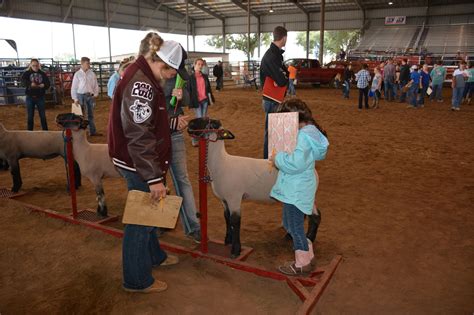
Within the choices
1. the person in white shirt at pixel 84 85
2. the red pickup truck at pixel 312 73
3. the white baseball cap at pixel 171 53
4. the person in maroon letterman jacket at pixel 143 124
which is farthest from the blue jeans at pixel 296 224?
the red pickup truck at pixel 312 73

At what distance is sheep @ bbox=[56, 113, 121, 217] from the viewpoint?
4.61 m

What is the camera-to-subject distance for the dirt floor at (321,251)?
9.46 feet

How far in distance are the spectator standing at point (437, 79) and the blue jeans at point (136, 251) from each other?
54.6 feet

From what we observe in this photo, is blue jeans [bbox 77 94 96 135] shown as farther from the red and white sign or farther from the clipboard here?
the red and white sign

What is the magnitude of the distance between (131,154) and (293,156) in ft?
3.99

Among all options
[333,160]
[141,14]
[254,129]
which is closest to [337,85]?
[254,129]

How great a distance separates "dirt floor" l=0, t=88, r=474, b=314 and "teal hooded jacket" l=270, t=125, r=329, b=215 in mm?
759

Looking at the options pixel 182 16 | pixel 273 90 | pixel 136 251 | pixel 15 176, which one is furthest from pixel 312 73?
pixel 136 251

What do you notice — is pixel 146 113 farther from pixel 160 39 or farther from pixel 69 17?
pixel 69 17

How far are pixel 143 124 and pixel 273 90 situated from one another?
293 centimetres

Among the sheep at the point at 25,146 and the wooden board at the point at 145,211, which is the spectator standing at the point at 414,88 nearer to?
the sheep at the point at 25,146

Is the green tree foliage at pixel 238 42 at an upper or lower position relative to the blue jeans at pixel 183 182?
upper

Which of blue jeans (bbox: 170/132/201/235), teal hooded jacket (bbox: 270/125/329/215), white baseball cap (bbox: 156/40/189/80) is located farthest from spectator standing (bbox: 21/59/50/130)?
teal hooded jacket (bbox: 270/125/329/215)

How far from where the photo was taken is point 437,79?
1656cm
